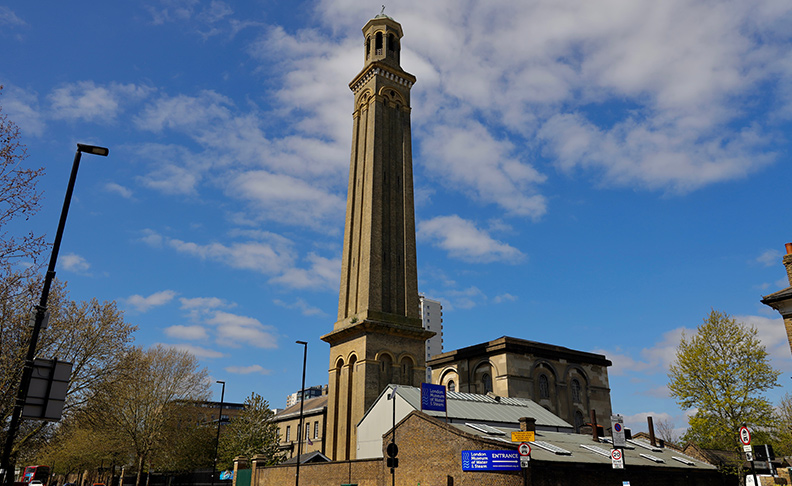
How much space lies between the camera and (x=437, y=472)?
2764cm

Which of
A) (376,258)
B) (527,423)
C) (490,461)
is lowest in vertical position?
(490,461)

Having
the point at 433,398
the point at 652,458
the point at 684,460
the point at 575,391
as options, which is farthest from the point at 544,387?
the point at 433,398

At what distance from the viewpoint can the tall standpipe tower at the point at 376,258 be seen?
4516 cm

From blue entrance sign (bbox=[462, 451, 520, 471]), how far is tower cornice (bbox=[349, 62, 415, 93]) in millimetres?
42774

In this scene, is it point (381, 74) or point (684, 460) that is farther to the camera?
point (381, 74)

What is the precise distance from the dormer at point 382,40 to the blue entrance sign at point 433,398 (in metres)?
38.8

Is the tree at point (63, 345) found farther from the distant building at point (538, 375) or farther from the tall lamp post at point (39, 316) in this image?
the distant building at point (538, 375)

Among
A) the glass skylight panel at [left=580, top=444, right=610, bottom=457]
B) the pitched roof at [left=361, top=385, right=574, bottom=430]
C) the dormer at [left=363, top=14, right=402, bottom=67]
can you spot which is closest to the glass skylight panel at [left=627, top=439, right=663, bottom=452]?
the pitched roof at [left=361, top=385, right=574, bottom=430]

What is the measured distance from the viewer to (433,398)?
33.2m

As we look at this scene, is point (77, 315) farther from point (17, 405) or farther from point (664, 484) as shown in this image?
point (664, 484)

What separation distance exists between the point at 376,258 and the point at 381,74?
21.3 metres

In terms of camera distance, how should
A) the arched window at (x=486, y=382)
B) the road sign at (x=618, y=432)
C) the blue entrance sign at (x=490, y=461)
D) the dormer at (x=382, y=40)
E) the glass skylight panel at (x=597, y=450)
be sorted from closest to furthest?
the road sign at (x=618, y=432) < the blue entrance sign at (x=490, y=461) < the glass skylight panel at (x=597, y=450) < the arched window at (x=486, y=382) < the dormer at (x=382, y=40)

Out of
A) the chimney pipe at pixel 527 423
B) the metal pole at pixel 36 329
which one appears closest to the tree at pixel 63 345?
the metal pole at pixel 36 329

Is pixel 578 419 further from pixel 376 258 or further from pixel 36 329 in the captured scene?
pixel 36 329
